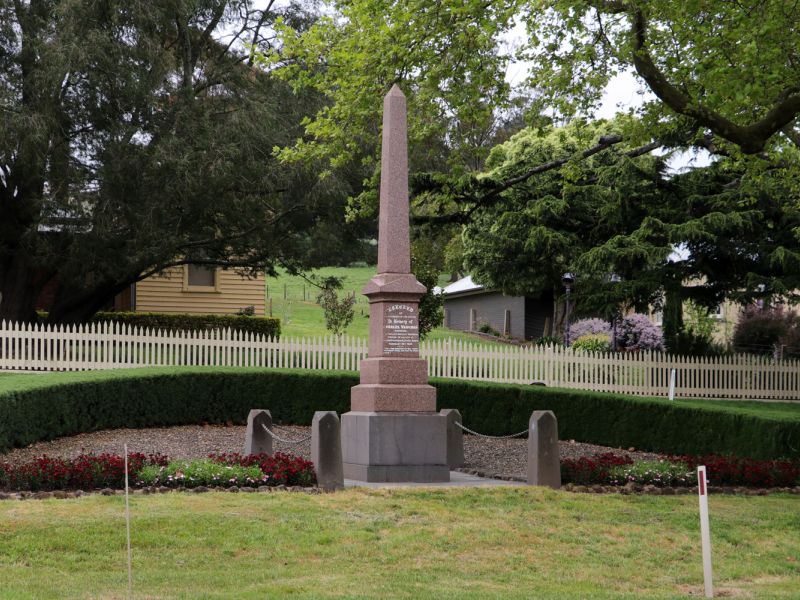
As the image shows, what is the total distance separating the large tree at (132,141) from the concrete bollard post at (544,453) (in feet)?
41.4

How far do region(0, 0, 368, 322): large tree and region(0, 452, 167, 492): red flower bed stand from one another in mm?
12130

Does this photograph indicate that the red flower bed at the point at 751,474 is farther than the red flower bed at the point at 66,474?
Yes

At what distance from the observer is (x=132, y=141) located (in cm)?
2397

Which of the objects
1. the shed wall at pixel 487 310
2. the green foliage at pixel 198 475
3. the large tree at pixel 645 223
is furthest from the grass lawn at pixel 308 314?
the green foliage at pixel 198 475

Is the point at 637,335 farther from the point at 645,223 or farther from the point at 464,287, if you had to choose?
the point at 464,287

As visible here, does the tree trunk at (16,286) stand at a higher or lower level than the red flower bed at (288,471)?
higher

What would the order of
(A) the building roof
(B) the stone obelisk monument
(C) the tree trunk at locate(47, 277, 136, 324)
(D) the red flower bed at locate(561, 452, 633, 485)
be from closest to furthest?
(D) the red flower bed at locate(561, 452, 633, 485) < (B) the stone obelisk monument < (C) the tree trunk at locate(47, 277, 136, 324) < (A) the building roof

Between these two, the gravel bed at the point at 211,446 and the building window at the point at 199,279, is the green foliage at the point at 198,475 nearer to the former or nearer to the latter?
the gravel bed at the point at 211,446

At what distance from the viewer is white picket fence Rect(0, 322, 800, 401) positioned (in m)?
23.1

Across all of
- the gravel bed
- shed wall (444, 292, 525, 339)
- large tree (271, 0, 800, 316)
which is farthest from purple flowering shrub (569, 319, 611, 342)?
the gravel bed

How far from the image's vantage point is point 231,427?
62.6ft

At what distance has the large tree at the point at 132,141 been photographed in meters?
23.0

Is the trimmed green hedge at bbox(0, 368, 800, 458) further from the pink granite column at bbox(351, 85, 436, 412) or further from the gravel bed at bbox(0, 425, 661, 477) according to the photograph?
the pink granite column at bbox(351, 85, 436, 412)

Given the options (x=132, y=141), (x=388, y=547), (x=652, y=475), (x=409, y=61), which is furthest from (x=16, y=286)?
(x=388, y=547)
